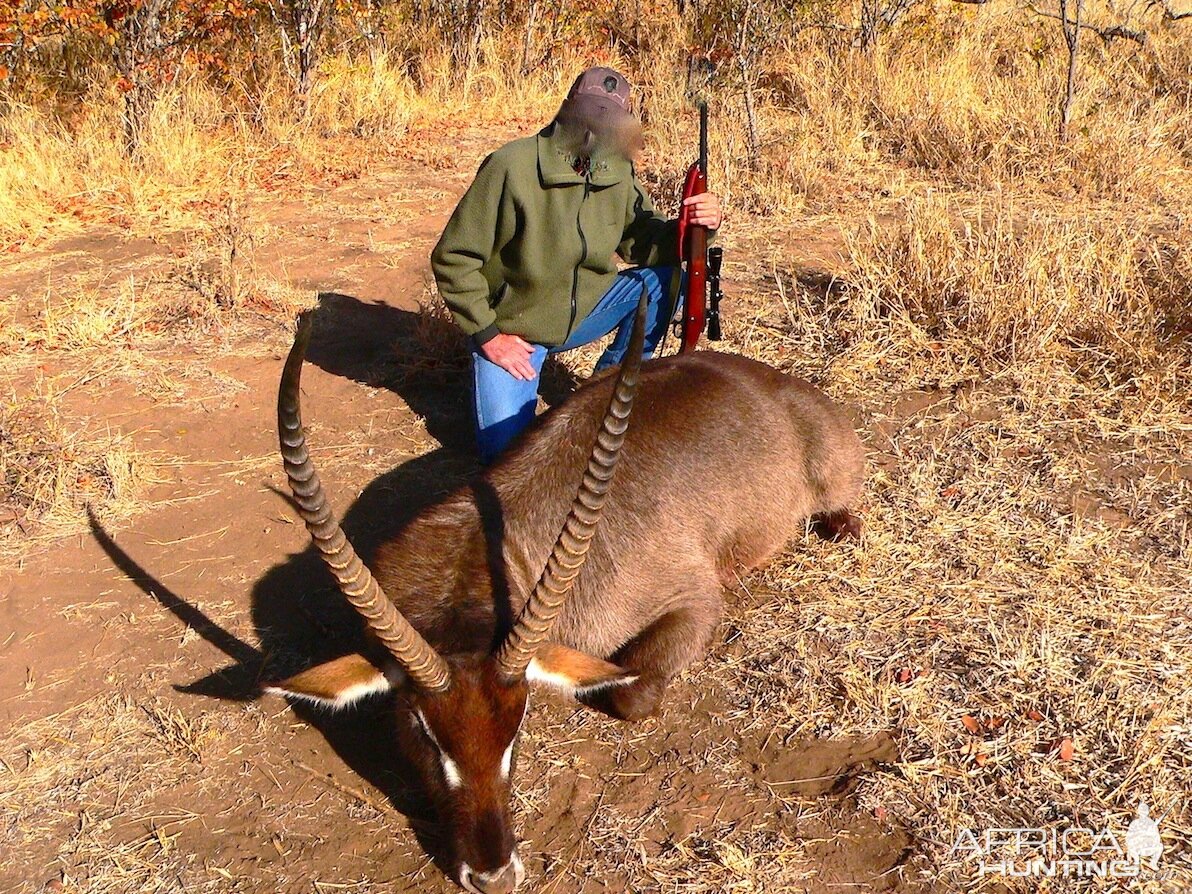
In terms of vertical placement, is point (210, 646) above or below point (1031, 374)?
below

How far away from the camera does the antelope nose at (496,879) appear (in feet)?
10.4

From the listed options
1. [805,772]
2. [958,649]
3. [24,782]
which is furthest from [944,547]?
[24,782]

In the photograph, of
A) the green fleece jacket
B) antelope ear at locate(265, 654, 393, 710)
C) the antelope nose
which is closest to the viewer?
the antelope nose

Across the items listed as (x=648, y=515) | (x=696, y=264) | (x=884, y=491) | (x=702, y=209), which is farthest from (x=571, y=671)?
(x=702, y=209)

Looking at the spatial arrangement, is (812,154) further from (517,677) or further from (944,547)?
(517,677)

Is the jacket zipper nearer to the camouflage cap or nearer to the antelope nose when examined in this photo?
the camouflage cap

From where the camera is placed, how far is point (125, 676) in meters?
4.24

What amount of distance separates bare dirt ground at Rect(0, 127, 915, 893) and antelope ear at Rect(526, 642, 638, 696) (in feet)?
1.64

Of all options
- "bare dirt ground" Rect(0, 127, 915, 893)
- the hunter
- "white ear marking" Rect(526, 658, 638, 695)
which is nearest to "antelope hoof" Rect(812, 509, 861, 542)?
"bare dirt ground" Rect(0, 127, 915, 893)

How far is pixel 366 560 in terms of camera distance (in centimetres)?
478

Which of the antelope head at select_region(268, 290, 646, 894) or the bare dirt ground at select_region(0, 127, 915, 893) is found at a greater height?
the antelope head at select_region(268, 290, 646, 894)

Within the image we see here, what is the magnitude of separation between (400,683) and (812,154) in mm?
7735

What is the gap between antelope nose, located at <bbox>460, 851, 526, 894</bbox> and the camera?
3166 mm

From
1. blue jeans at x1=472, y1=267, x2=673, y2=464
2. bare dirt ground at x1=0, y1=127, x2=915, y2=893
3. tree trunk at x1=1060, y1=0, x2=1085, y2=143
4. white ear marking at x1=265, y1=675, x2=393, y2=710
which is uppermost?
tree trunk at x1=1060, y1=0, x2=1085, y2=143
